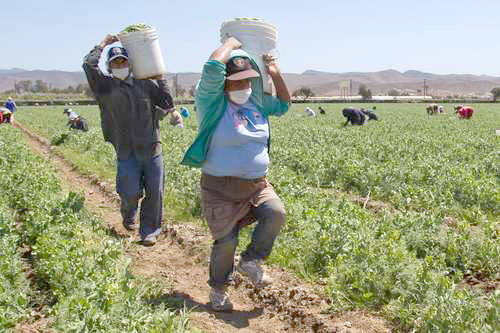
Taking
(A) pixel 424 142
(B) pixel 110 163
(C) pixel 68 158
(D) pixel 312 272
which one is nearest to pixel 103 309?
(D) pixel 312 272

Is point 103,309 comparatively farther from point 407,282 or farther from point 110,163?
point 110,163

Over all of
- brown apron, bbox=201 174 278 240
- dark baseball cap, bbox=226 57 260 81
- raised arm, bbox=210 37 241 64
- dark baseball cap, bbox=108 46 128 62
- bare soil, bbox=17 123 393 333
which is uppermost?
dark baseball cap, bbox=108 46 128 62

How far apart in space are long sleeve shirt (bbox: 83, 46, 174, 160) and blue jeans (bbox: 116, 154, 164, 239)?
124mm

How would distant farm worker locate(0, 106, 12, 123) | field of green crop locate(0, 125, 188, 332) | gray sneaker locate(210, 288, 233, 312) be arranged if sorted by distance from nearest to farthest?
field of green crop locate(0, 125, 188, 332) → gray sneaker locate(210, 288, 233, 312) → distant farm worker locate(0, 106, 12, 123)

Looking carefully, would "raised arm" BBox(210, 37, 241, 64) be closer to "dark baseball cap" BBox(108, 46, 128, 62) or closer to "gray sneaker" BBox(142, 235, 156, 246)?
"dark baseball cap" BBox(108, 46, 128, 62)

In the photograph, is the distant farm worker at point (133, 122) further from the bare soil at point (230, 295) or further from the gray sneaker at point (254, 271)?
the gray sneaker at point (254, 271)

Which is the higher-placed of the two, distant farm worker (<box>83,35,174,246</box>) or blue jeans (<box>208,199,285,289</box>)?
distant farm worker (<box>83,35,174,246</box>)

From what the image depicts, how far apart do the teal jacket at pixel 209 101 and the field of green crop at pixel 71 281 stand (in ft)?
3.55

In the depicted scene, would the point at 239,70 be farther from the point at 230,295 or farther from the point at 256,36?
the point at 230,295

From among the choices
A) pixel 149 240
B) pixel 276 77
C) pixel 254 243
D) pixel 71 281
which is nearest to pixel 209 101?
pixel 276 77

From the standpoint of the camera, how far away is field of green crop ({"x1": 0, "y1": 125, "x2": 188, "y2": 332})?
3.27 m

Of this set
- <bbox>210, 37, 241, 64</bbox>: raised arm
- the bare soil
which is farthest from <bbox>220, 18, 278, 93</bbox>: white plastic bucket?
the bare soil

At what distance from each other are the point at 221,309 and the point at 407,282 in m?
1.47

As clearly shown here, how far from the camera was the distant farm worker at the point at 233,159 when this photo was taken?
3.90 metres
